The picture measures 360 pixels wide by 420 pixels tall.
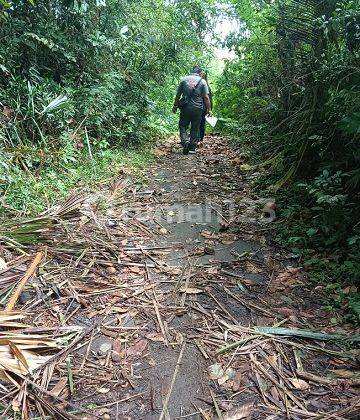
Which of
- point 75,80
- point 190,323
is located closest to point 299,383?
point 190,323

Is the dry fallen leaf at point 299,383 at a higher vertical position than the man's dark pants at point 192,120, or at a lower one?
lower

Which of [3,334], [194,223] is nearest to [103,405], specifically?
[3,334]

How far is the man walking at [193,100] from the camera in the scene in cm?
768

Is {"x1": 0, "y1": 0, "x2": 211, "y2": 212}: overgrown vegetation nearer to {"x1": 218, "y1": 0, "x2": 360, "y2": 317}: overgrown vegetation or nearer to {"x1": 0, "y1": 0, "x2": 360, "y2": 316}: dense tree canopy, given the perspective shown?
{"x1": 0, "y1": 0, "x2": 360, "y2": 316}: dense tree canopy

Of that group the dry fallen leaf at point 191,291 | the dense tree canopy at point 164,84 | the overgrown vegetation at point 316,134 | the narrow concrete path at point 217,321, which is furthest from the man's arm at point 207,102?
the dry fallen leaf at point 191,291

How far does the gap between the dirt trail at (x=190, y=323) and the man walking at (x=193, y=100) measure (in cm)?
358

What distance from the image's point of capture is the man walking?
7.68 meters

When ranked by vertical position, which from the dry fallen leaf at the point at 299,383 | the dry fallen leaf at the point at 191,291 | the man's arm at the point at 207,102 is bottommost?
the dry fallen leaf at the point at 299,383

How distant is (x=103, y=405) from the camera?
2.09 metres

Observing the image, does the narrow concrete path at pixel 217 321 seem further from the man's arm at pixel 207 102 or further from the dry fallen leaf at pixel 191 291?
the man's arm at pixel 207 102

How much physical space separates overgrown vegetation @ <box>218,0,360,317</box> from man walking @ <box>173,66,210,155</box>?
1107mm

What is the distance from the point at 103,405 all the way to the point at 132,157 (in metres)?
5.38

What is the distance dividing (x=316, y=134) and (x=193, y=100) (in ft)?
11.7

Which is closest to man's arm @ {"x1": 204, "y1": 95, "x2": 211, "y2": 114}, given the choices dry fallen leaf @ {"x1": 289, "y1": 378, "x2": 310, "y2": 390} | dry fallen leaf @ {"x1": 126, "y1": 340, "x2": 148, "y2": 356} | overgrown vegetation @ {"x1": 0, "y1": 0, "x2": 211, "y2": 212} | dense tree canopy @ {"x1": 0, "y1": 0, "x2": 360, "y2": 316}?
dense tree canopy @ {"x1": 0, "y1": 0, "x2": 360, "y2": 316}
